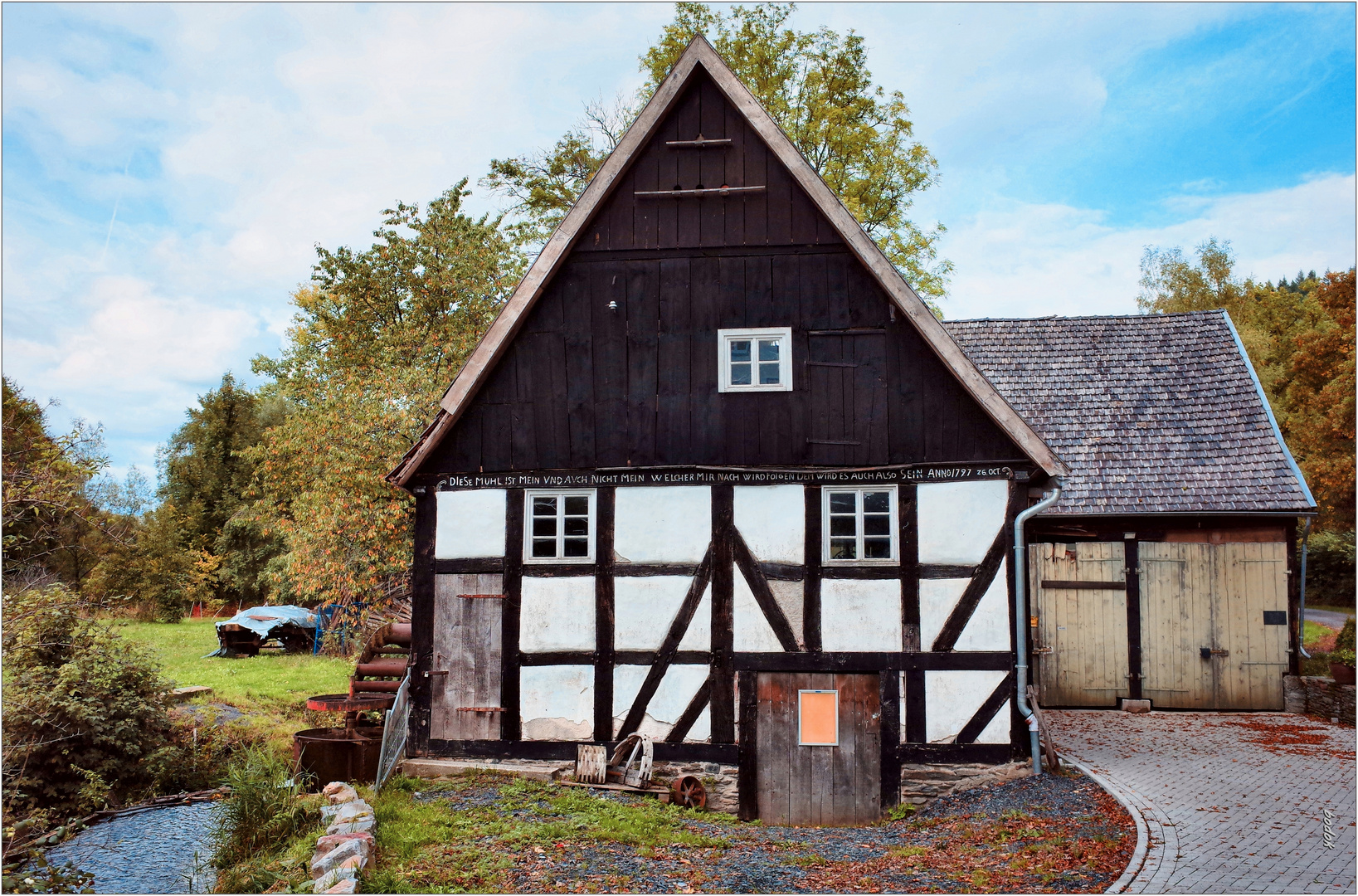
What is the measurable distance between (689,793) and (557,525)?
3.40 metres

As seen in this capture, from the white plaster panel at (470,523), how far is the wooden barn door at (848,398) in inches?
151

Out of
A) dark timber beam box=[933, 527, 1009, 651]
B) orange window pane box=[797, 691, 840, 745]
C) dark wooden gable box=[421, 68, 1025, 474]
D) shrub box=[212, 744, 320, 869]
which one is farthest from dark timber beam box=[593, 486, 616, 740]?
dark timber beam box=[933, 527, 1009, 651]

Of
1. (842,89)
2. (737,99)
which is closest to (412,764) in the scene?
(737,99)

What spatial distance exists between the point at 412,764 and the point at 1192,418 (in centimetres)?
1309

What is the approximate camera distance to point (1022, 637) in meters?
10.2

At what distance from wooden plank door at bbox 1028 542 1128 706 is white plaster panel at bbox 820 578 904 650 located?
5.03 metres

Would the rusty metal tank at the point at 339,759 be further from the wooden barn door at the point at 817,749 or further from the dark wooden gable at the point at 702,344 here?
the wooden barn door at the point at 817,749

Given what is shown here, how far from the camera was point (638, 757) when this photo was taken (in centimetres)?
1032

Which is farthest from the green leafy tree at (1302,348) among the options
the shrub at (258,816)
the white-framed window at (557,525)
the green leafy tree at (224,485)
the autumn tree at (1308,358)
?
the green leafy tree at (224,485)

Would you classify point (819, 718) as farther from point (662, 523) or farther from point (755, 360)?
point (755, 360)

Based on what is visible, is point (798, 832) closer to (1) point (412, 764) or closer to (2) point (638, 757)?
(2) point (638, 757)

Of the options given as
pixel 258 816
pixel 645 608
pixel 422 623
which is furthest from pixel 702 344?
pixel 258 816

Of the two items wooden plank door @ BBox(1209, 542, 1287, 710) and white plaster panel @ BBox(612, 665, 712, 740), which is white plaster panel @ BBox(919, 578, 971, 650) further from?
wooden plank door @ BBox(1209, 542, 1287, 710)

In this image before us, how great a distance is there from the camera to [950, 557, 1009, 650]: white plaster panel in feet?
33.5
